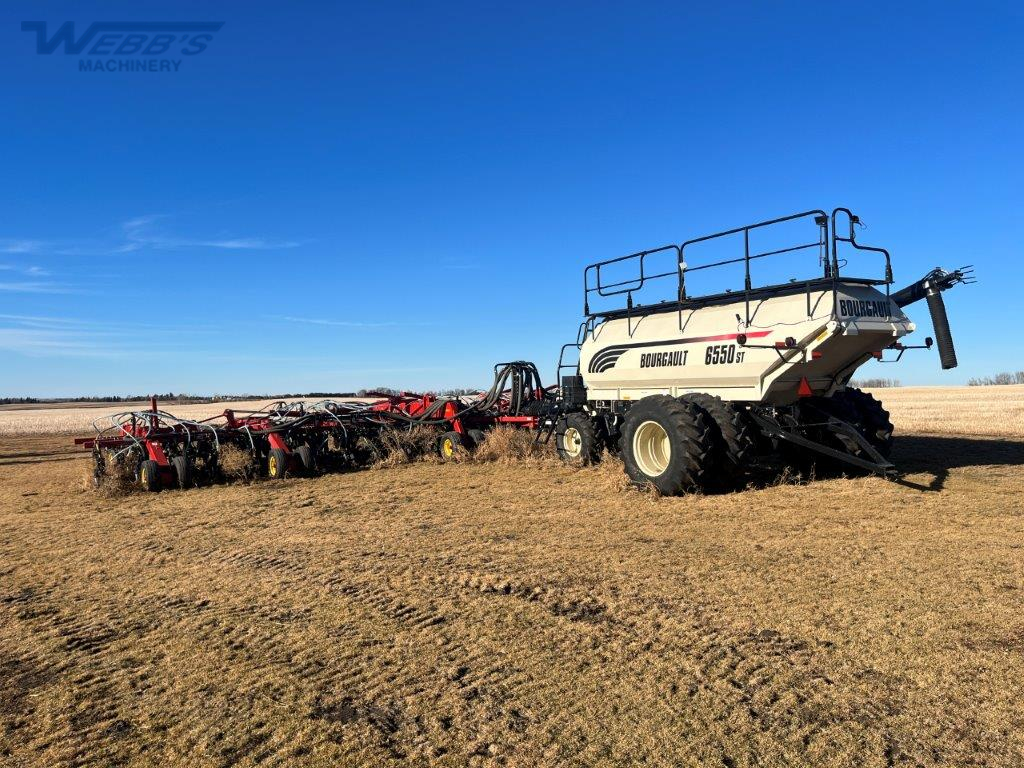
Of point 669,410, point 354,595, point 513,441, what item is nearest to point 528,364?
point 513,441

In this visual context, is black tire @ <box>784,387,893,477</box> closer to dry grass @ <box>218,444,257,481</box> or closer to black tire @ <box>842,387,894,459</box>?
black tire @ <box>842,387,894,459</box>

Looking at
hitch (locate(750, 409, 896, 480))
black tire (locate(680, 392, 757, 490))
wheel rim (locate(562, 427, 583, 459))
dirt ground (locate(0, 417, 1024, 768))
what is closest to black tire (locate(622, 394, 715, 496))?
black tire (locate(680, 392, 757, 490))

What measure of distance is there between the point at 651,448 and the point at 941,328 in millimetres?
3756

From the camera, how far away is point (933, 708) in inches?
129

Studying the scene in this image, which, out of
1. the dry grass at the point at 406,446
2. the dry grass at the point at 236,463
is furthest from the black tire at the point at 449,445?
the dry grass at the point at 236,463

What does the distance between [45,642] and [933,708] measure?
4.96m

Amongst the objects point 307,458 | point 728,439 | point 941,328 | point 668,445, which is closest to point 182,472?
point 307,458

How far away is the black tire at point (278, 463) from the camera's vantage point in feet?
39.8

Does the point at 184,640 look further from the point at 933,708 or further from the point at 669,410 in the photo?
the point at 669,410

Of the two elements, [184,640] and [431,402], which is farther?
[431,402]

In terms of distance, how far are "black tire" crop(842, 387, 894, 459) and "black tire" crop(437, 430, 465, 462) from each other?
657 centimetres

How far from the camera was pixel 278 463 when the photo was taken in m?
12.1

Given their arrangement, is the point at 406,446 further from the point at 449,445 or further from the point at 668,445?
the point at 668,445

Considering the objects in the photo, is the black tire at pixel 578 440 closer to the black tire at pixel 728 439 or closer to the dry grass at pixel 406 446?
the dry grass at pixel 406 446
